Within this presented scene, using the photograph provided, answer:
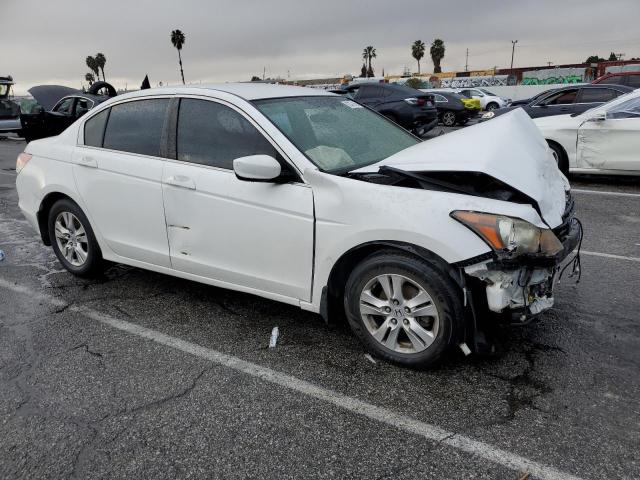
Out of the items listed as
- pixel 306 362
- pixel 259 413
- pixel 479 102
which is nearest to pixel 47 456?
pixel 259 413

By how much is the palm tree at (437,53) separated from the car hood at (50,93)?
87.1m

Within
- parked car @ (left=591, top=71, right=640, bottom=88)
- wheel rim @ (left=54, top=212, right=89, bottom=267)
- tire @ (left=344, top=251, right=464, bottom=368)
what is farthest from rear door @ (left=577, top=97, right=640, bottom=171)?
parked car @ (left=591, top=71, right=640, bottom=88)

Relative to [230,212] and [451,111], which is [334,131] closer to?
[230,212]

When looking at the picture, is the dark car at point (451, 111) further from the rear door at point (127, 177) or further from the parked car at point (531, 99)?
the rear door at point (127, 177)

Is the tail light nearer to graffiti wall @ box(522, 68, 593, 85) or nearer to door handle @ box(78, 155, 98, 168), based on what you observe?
door handle @ box(78, 155, 98, 168)

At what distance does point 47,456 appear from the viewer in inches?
98.1

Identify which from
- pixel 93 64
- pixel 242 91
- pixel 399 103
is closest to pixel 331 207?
pixel 242 91

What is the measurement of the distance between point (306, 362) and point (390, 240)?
0.95m

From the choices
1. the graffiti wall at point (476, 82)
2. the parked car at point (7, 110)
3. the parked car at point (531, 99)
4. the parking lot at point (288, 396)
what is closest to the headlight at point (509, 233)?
the parking lot at point (288, 396)

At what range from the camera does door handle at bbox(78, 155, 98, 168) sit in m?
4.24

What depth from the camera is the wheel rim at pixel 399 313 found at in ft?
9.79

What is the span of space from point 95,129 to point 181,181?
1.27m

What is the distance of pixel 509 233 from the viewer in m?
2.75

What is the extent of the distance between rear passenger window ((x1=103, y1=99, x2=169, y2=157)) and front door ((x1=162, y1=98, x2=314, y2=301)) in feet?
0.76
